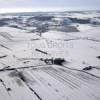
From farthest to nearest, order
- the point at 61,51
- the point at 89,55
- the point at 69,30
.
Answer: the point at 69,30 → the point at 61,51 → the point at 89,55

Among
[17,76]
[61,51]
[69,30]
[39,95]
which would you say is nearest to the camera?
[39,95]

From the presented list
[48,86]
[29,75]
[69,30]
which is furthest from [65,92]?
[69,30]

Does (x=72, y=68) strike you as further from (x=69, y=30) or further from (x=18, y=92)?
(x=69, y=30)

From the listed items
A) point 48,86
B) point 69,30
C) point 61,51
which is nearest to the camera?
point 48,86

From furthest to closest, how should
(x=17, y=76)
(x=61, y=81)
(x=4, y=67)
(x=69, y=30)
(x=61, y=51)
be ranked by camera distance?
(x=69, y=30)
(x=61, y=51)
(x=4, y=67)
(x=17, y=76)
(x=61, y=81)

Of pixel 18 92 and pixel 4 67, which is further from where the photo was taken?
pixel 4 67

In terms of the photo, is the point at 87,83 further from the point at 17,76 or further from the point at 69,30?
the point at 69,30

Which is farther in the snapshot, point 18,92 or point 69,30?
point 69,30

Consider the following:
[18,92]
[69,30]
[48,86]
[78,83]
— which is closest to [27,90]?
[18,92]

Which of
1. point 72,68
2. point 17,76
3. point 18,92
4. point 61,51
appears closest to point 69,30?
point 61,51
